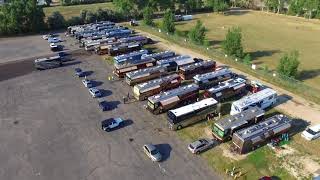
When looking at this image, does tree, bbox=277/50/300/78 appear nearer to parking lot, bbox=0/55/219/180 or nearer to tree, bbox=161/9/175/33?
parking lot, bbox=0/55/219/180

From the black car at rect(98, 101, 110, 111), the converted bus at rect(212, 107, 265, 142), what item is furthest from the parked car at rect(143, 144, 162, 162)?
the black car at rect(98, 101, 110, 111)

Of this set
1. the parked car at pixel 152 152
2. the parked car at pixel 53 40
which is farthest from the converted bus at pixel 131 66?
the parked car at pixel 53 40

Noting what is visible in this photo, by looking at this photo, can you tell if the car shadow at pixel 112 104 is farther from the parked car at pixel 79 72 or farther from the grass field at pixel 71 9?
the grass field at pixel 71 9

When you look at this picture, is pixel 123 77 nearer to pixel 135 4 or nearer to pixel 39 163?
pixel 39 163

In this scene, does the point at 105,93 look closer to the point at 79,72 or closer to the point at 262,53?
the point at 79,72

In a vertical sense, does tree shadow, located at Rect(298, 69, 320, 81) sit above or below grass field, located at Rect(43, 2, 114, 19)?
below

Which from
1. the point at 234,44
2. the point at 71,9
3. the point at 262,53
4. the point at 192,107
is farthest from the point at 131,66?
the point at 71,9

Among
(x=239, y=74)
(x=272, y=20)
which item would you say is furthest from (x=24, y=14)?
(x=272, y=20)

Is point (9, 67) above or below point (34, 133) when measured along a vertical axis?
above
